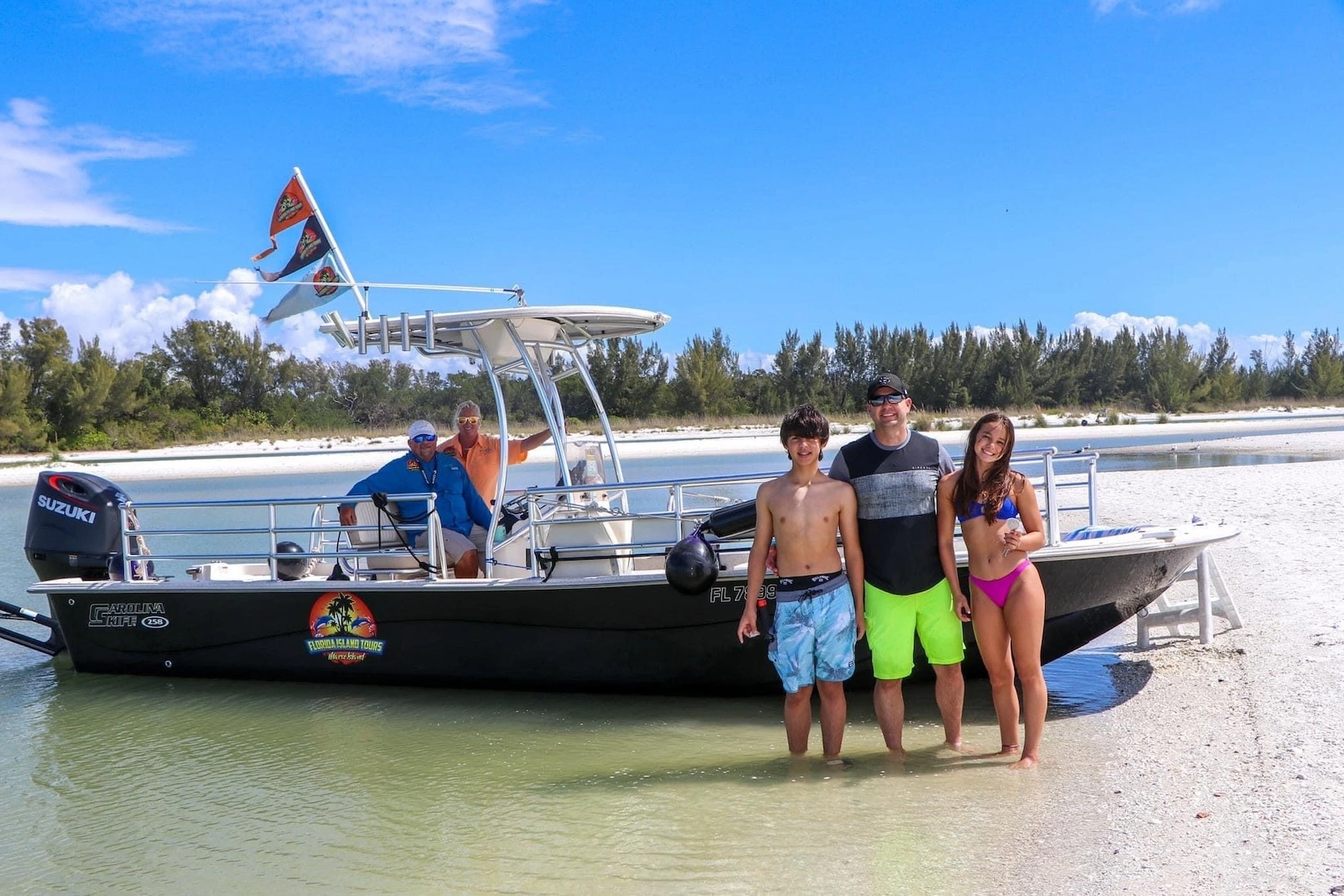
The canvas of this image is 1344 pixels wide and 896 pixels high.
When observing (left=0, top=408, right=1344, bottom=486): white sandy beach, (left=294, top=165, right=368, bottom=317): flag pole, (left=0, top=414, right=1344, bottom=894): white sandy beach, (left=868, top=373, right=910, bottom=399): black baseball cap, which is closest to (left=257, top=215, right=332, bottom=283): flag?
(left=294, top=165, right=368, bottom=317): flag pole

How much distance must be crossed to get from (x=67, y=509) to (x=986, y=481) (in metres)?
6.58

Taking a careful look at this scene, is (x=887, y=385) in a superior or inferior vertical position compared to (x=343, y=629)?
superior

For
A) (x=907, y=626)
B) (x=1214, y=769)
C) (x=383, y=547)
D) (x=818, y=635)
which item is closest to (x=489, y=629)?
(x=383, y=547)

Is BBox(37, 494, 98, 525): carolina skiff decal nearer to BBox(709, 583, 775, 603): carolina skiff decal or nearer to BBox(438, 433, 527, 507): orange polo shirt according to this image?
BBox(438, 433, 527, 507): orange polo shirt

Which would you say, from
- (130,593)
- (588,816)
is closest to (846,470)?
(588,816)

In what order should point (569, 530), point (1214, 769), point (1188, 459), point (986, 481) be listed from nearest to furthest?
point (986, 481), point (1214, 769), point (569, 530), point (1188, 459)

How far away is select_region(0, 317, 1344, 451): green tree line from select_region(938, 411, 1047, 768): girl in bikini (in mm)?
29085

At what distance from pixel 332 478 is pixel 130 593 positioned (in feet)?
79.8

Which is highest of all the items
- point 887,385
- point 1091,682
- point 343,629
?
point 887,385

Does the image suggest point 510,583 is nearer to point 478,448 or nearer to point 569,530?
point 569,530

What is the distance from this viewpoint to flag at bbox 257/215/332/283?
7340mm

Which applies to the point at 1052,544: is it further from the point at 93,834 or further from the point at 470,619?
the point at 93,834

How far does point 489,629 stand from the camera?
6707 millimetres

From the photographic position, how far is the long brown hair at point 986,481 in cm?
478
